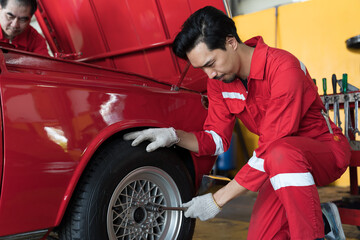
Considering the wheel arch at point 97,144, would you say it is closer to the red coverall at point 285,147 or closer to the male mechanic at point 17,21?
the red coverall at point 285,147

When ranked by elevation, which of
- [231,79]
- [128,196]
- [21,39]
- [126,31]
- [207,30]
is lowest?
[128,196]

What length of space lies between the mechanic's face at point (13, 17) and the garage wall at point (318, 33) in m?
3.43

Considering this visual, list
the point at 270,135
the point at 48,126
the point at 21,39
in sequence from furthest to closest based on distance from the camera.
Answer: the point at 21,39, the point at 270,135, the point at 48,126

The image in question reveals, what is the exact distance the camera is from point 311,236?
1.24 meters

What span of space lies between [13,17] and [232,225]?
1.97 m

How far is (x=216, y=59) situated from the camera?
146cm

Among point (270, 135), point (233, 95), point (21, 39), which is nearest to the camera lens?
point (270, 135)

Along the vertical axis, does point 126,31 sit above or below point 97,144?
above

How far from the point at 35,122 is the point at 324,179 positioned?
1202 millimetres

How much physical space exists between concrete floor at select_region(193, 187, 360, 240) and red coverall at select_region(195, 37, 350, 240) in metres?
0.74

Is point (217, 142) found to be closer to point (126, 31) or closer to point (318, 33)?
point (126, 31)

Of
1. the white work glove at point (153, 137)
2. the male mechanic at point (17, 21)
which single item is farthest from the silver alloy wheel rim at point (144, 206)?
the male mechanic at point (17, 21)

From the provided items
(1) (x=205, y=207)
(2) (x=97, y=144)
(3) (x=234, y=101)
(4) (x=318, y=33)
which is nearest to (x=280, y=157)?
(1) (x=205, y=207)

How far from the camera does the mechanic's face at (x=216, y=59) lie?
4.76ft
